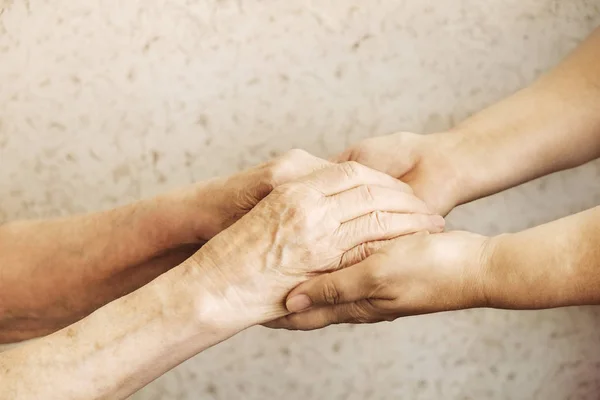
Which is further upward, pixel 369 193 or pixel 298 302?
pixel 369 193

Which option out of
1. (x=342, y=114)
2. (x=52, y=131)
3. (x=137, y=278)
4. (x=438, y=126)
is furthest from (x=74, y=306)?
(x=438, y=126)

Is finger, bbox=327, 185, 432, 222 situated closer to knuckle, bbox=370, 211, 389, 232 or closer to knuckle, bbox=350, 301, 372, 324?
knuckle, bbox=370, 211, 389, 232

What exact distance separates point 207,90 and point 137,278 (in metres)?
0.55

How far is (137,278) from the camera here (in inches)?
41.8

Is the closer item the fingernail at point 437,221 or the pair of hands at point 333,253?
the pair of hands at point 333,253

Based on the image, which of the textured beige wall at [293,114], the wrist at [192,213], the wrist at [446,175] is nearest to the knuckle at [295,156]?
the wrist at [192,213]

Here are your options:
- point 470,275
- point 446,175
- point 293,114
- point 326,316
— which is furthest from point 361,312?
point 293,114

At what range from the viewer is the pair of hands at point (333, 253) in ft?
2.70

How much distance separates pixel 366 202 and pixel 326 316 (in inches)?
6.9

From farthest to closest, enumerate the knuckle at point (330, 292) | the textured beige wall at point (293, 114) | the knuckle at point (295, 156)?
the textured beige wall at point (293, 114) < the knuckle at point (295, 156) < the knuckle at point (330, 292)

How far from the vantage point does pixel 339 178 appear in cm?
89

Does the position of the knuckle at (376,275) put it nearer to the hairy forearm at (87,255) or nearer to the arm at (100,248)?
the arm at (100,248)

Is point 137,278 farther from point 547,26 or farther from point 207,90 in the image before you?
point 547,26

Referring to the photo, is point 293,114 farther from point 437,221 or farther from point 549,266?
point 549,266
